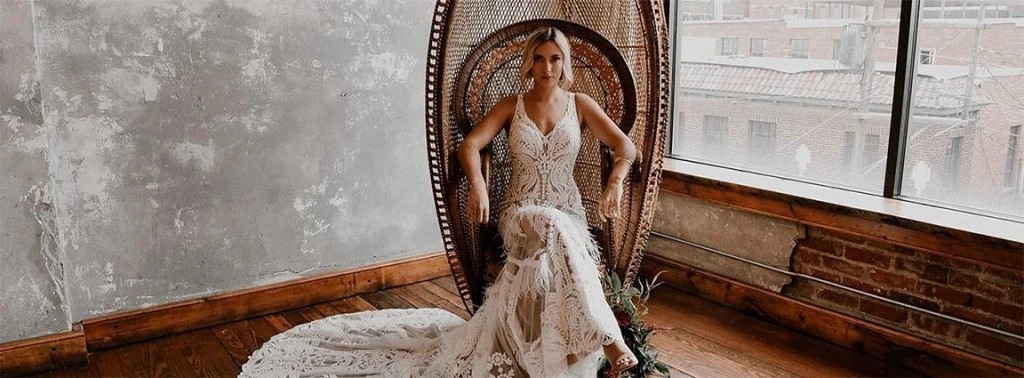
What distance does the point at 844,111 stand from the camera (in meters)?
3.27

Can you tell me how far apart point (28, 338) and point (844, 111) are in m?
3.46

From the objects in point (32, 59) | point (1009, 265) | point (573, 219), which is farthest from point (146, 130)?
point (1009, 265)

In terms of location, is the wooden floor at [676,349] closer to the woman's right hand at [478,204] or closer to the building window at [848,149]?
the building window at [848,149]

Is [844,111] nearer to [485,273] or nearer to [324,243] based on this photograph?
[485,273]

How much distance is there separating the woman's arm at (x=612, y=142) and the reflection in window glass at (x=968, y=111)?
1.19 metres

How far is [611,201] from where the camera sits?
273cm

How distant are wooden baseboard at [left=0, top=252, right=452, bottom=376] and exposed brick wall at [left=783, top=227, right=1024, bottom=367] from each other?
1890mm

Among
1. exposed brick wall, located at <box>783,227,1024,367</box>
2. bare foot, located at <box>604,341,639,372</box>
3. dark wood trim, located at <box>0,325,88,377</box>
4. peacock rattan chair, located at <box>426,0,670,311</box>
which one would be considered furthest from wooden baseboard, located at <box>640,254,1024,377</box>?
dark wood trim, located at <box>0,325,88,377</box>

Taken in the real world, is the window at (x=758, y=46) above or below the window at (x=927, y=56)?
above

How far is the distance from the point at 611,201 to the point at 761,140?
4.16 feet

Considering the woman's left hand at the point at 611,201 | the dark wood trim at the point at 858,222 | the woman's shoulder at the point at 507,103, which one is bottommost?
the dark wood trim at the point at 858,222

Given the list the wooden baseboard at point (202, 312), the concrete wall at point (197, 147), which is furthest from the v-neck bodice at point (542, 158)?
the wooden baseboard at point (202, 312)

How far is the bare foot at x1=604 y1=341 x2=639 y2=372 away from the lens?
2387mm

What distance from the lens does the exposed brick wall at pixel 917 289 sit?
266 cm
